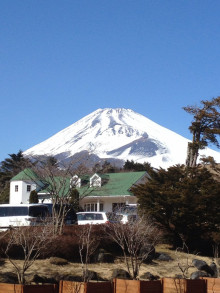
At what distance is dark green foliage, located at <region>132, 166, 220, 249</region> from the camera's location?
81.4 feet

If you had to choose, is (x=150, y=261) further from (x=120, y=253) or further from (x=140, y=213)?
(x=140, y=213)

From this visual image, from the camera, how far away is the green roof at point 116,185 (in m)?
45.3

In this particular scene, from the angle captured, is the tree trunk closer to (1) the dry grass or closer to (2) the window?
(1) the dry grass

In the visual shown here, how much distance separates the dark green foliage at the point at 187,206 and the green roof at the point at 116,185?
18502 millimetres

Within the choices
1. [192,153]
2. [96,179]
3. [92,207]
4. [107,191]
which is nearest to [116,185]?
[107,191]

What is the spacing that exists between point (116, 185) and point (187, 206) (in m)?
22.4

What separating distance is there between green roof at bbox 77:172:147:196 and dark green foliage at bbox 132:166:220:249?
728 inches

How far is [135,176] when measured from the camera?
4772cm

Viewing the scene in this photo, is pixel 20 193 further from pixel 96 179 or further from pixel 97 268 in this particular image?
pixel 97 268

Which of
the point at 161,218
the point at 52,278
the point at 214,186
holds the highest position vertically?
the point at 214,186

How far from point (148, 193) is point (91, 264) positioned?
6.74 metres

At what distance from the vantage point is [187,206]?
2488cm

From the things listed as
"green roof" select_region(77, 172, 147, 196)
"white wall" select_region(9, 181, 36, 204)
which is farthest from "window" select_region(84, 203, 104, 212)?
"white wall" select_region(9, 181, 36, 204)

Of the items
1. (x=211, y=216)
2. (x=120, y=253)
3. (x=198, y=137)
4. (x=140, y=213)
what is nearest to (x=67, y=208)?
(x=140, y=213)
